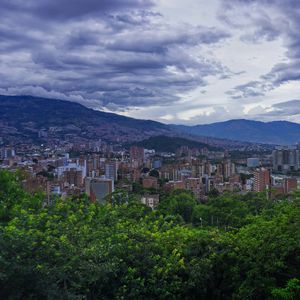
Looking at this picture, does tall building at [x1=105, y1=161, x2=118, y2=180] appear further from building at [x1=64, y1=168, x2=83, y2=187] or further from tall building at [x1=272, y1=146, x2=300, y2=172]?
tall building at [x1=272, y1=146, x2=300, y2=172]

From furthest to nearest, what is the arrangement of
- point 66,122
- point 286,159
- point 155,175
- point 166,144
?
point 66,122 < point 166,144 < point 286,159 < point 155,175

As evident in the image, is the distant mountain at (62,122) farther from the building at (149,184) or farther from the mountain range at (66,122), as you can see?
the building at (149,184)

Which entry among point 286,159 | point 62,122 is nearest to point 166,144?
point 286,159

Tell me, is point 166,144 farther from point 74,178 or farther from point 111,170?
point 74,178

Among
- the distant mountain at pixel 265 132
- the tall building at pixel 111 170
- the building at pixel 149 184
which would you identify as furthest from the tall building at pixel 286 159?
the distant mountain at pixel 265 132

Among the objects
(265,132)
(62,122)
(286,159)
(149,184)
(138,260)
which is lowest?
(149,184)
